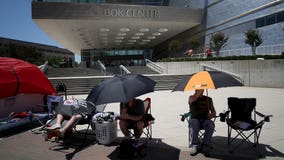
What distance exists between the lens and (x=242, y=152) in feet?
15.1

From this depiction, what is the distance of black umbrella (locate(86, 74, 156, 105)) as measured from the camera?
4184 mm

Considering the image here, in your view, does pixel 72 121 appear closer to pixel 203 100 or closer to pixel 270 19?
pixel 203 100

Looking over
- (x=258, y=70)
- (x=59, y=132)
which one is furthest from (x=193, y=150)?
(x=258, y=70)

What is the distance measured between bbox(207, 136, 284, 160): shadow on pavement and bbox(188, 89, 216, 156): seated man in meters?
0.23

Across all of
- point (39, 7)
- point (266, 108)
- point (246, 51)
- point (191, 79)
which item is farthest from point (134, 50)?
point (191, 79)

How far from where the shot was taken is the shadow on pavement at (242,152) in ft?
14.3

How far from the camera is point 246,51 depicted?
2447cm

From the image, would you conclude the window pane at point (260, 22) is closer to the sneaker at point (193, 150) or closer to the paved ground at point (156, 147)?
the paved ground at point (156, 147)

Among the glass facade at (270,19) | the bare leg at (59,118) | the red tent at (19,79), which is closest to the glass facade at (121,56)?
the glass facade at (270,19)

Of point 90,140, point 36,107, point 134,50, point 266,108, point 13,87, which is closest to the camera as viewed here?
point 90,140

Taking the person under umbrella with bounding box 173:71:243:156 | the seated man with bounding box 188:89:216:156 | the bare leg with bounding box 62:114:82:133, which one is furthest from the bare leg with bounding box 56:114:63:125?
the seated man with bounding box 188:89:216:156

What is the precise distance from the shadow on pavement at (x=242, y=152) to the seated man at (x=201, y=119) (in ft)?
0.76

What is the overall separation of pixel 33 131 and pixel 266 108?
7.70 meters

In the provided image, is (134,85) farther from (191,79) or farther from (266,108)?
(266,108)
